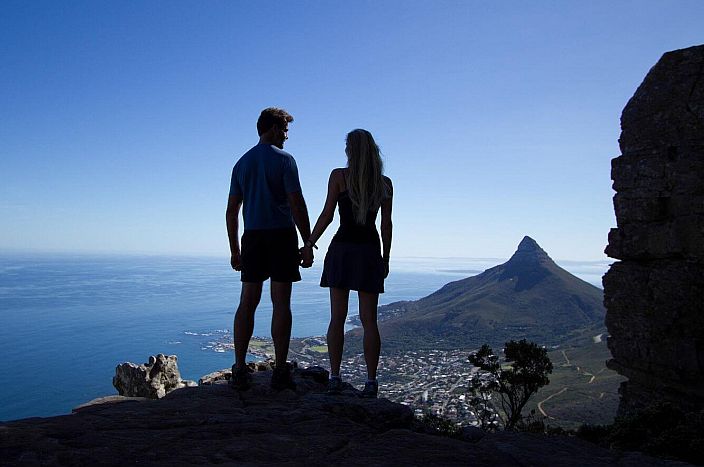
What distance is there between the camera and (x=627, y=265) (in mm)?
8242

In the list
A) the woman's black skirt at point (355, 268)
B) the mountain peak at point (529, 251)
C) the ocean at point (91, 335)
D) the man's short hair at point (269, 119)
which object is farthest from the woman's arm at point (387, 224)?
the mountain peak at point (529, 251)

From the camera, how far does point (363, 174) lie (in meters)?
5.96

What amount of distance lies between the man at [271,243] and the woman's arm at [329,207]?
14 cm

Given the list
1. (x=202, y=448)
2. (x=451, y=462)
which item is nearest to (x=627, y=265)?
→ (x=451, y=462)

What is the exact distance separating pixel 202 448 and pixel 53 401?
206 ft

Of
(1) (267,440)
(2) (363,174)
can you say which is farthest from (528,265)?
(1) (267,440)

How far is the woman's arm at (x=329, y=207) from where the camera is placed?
6160 mm

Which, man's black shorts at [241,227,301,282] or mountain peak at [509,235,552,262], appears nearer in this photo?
man's black shorts at [241,227,301,282]

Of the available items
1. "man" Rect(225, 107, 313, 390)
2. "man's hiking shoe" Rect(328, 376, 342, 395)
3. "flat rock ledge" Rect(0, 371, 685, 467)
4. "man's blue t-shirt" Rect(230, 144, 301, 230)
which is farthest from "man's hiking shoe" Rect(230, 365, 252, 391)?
"man's blue t-shirt" Rect(230, 144, 301, 230)

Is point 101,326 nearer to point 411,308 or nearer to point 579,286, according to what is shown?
point 411,308

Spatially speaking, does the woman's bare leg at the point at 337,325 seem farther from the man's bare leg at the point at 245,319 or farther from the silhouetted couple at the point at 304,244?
the man's bare leg at the point at 245,319

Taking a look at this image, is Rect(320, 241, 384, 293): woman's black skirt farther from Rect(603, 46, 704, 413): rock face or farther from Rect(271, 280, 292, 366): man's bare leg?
Rect(603, 46, 704, 413): rock face

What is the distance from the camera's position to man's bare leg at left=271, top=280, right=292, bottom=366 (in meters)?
5.89

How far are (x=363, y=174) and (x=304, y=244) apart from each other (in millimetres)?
1297
